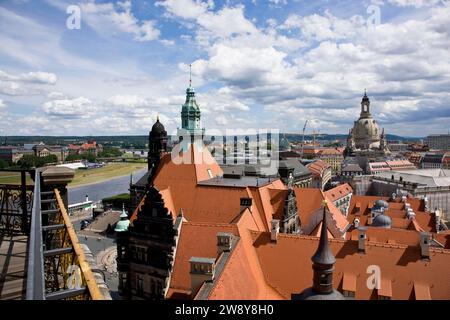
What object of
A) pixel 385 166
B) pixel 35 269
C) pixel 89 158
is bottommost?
pixel 89 158

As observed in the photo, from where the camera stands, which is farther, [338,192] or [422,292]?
[338,192]

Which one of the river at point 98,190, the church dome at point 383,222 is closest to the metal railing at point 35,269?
the church dome at point 383,222

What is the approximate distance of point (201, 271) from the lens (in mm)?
16969

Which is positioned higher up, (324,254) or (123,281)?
(324,254)

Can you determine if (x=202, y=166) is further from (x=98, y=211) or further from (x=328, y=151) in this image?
(x=328, y=151)

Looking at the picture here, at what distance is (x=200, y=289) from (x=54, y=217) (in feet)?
28.9

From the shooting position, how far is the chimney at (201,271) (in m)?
16.8

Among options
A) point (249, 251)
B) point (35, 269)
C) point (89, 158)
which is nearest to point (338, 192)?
point (249, 251)

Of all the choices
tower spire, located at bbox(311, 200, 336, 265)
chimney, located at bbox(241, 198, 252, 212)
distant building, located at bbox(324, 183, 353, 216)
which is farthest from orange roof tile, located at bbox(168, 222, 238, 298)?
distant building, located at bbox(324, 183, 353, 216)

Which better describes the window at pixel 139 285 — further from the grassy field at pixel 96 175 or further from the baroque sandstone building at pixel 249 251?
the grassy field at pixel 96 175

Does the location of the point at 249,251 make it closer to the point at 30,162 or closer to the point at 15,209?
the point at 15,209

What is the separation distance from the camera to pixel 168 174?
3244 centimetres

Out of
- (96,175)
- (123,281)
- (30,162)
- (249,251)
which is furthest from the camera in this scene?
(96,175)
